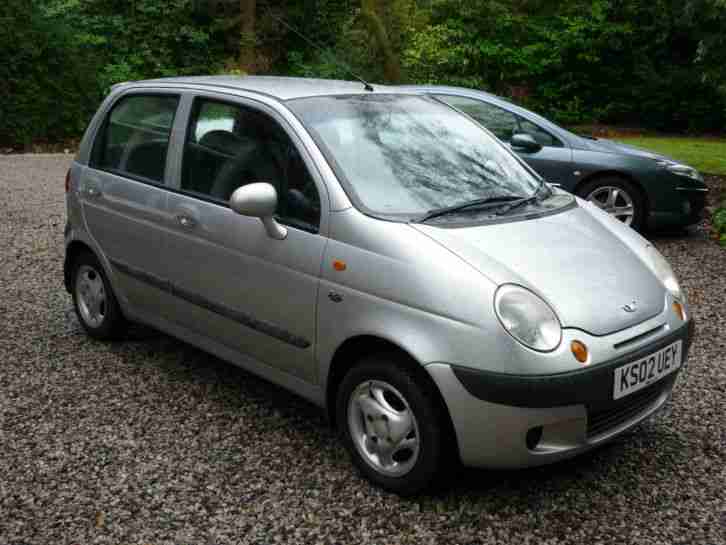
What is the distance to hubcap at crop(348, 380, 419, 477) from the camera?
3357 mm

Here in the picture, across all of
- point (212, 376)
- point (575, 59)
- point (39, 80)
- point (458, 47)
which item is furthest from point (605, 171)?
point (575, 59)

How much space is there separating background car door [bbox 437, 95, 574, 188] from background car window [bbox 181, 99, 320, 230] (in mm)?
4303

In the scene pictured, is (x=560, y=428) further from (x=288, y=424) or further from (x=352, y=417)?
(x=288, y=424)

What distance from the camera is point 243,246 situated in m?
3.93

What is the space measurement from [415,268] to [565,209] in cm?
113

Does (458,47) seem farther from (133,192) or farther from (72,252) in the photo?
(133,192)

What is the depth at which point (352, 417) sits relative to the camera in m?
3.57

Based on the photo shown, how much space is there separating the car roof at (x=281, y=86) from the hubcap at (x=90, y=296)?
132cm

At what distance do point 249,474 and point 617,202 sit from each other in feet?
19.0

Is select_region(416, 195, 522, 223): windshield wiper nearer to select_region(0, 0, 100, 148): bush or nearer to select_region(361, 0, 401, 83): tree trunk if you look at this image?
select_region(0, 0, 100, 148): bush

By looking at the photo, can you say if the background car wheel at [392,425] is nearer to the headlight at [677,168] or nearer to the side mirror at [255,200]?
the side mirror at [255,200]

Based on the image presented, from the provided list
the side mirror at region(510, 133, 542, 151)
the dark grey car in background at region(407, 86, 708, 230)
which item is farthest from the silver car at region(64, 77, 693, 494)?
the dark grey car in background at region(407, 86, 708, 230)

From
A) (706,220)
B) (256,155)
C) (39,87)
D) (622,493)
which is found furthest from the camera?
(39,87)

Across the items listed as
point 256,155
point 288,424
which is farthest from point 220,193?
point 288,424
